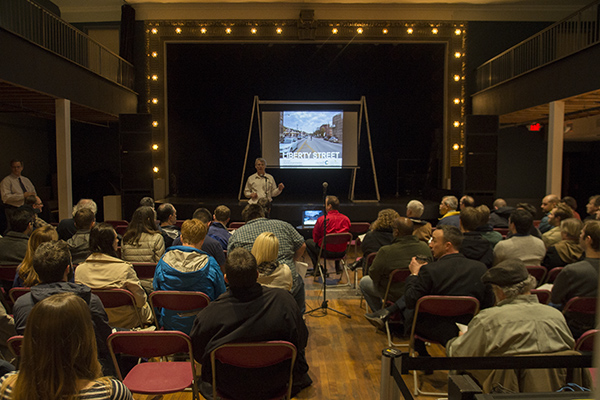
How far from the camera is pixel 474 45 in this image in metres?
11.2

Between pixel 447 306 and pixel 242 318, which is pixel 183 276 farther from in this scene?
pixel 447 306

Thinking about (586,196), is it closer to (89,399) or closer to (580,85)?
(580,85)

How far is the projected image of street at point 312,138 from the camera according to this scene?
9969 mm

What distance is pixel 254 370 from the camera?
7.59 feet

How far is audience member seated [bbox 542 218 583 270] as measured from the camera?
12.9 feet

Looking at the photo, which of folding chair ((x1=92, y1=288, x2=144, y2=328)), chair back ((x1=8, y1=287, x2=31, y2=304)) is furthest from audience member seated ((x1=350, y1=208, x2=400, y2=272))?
chair back ((x1=8, y1=287, x2=31, y2=304))

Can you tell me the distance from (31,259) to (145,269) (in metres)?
0.87

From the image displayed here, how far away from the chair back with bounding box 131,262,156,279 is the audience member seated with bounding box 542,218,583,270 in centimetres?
351

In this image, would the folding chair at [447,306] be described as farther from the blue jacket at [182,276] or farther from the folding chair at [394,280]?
the blue jacket at [182,276]

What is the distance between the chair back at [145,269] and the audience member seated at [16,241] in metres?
1.02

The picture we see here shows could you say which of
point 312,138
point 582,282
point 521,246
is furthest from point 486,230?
point 312,138

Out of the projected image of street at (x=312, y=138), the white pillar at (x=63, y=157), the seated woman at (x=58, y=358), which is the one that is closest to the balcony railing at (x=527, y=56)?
the projected image of street at (x=312, y=138)

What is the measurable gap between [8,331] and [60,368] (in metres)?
1.70

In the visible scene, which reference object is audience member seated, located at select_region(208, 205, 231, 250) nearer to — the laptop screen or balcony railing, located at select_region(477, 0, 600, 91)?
the laptop screen
